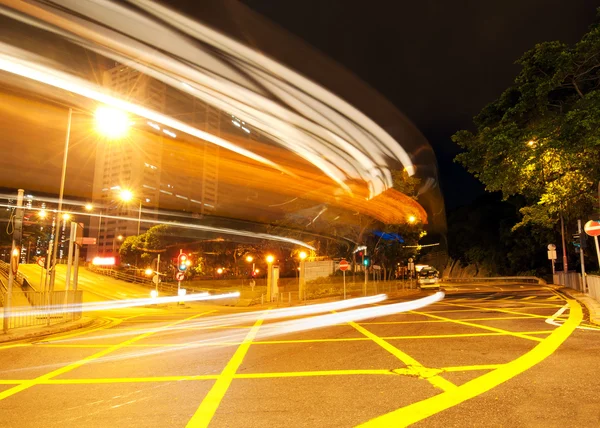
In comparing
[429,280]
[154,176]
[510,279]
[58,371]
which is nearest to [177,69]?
[58,371]

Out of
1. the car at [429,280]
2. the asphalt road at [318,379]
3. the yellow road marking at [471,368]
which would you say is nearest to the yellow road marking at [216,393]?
the asphalt road at [318,379]

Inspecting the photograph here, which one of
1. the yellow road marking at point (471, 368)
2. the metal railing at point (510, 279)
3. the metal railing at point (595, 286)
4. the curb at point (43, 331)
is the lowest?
the curb at point (43, 331)

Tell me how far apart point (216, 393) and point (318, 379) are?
4.87 ft

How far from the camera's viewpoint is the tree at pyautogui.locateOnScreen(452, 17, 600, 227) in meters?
15.8

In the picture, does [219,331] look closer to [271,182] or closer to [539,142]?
[539,142]

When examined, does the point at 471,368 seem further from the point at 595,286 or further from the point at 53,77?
the point at 53,77

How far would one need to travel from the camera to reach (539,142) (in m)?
17.2

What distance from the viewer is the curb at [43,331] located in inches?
448

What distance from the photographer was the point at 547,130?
1694cm

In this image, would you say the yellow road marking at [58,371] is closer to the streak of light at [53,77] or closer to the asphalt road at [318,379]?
the asphalt road at [318,379]

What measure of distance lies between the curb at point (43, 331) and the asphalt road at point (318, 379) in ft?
4.69

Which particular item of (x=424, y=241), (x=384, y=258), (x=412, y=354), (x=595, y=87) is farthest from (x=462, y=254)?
(x=412, y=354)

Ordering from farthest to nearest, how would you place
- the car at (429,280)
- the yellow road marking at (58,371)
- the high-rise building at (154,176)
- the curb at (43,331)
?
the high-rise building at (154,176) → the car at (429,280) → the curb at (43,331) → the yellow road marking at (58,371)

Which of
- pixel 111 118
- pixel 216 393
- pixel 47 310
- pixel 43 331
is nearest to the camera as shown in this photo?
pixel 216 393
